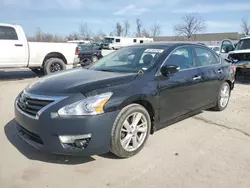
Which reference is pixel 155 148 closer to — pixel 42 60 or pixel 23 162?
pixel 23 162

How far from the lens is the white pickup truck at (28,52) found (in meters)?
9.40

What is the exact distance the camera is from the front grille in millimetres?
3103

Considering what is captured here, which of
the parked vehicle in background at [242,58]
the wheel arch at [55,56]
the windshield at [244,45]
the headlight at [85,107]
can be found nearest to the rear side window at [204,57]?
the headlight at [85,107]

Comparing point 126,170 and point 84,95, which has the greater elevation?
point 84,95

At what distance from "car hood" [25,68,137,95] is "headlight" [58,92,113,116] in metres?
0.15

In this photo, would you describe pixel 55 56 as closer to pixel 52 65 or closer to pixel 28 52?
pixel 52 65

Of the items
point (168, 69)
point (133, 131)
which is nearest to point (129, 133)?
point (133, 131)

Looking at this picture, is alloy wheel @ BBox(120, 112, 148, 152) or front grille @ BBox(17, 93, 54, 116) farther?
alloy wheel @ BBox(120, 112, 148, 152)

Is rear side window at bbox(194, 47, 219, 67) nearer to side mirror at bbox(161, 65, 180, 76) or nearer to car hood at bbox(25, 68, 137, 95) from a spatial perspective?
side mirror at bbox(161, 65, 180, 76)

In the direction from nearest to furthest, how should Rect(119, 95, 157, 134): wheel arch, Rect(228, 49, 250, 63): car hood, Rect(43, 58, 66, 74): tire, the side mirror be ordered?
1. Rect(119, 95, 157, 134): wheel arch
2. the side mirror
3. Rect(228, 49, 250, 63): car hood
4. Rect(43, 58, 66, 74): tire

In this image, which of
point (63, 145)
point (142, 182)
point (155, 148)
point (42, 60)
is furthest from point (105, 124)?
point (42, 60)

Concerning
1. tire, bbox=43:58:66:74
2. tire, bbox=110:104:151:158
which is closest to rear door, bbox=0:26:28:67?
tire, bbox=43:58:66:74

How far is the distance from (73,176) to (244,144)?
102 inches

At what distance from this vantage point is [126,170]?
10.2ft
